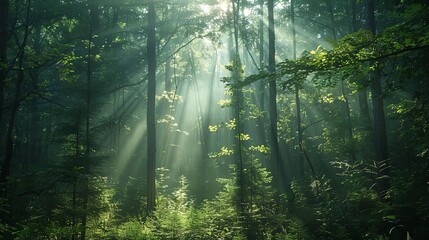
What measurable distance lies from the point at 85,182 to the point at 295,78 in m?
7.24

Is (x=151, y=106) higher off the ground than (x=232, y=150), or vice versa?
(x=151, y=106)

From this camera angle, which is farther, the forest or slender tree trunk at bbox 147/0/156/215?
slender tree trunk at bbox 147/0/156/215

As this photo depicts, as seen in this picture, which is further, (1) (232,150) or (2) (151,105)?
(2) (151,105)

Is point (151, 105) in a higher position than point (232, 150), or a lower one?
higher

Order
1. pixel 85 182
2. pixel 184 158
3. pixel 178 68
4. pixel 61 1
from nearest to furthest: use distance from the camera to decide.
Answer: pixel 85 182
pixel 61 1
pixel 178 68
pixel 184 158

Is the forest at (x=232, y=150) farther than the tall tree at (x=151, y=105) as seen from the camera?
No

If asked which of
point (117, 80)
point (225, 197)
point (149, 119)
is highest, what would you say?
point (117, 80)

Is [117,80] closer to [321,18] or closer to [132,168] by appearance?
[132,168]

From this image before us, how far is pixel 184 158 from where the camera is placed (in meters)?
40.1

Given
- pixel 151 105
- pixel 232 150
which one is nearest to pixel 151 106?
pixel 151 105

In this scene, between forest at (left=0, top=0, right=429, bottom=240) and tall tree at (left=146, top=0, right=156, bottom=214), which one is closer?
forest at (left=0, top=0, right=429, bottom=240)

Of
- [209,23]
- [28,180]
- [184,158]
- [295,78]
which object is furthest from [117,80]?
[184,158]

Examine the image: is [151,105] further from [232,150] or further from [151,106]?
[232,150]

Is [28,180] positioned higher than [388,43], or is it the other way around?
[388,43]
